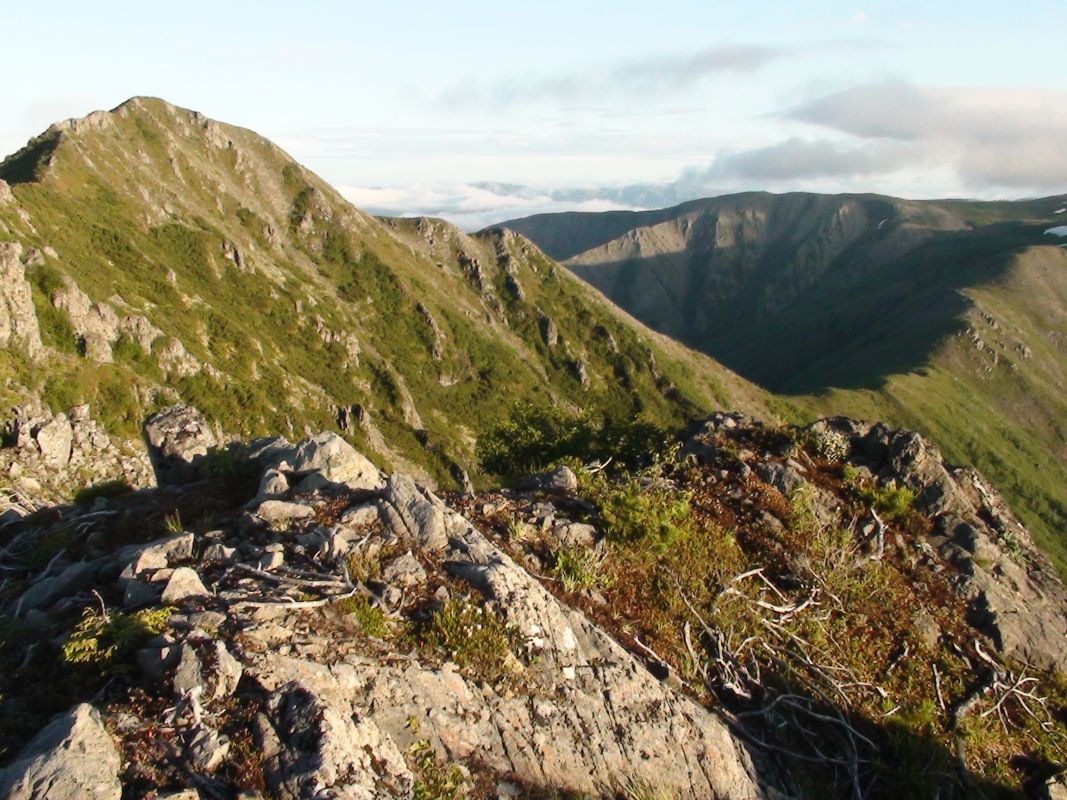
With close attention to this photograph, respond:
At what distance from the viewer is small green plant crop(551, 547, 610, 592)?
12.1 m

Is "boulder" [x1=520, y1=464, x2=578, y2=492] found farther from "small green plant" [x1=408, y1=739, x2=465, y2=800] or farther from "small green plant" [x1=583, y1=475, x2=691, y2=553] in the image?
"small green plant" [x1=408, y1=739, x2=465, y2=800]

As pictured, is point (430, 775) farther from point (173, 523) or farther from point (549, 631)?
point (173, 523)

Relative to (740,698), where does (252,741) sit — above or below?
above

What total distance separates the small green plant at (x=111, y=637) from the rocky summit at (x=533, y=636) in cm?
3

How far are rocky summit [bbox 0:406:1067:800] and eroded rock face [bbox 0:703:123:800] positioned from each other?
0.03 metres

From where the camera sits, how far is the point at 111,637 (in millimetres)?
8141

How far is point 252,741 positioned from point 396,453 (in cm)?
16256

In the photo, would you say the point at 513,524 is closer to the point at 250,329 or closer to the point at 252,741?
the point at 252,741

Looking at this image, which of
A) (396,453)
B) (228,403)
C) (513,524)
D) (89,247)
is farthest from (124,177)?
(513,524)

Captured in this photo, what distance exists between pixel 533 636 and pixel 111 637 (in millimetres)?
5292

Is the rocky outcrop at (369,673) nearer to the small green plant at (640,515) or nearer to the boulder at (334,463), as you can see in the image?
the boulder at (334,463)

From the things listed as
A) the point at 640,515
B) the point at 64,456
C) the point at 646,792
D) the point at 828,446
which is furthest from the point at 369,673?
the point at 64,456

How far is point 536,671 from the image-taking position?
31.4ft

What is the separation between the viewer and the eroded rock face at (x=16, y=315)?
7681 centimetres
